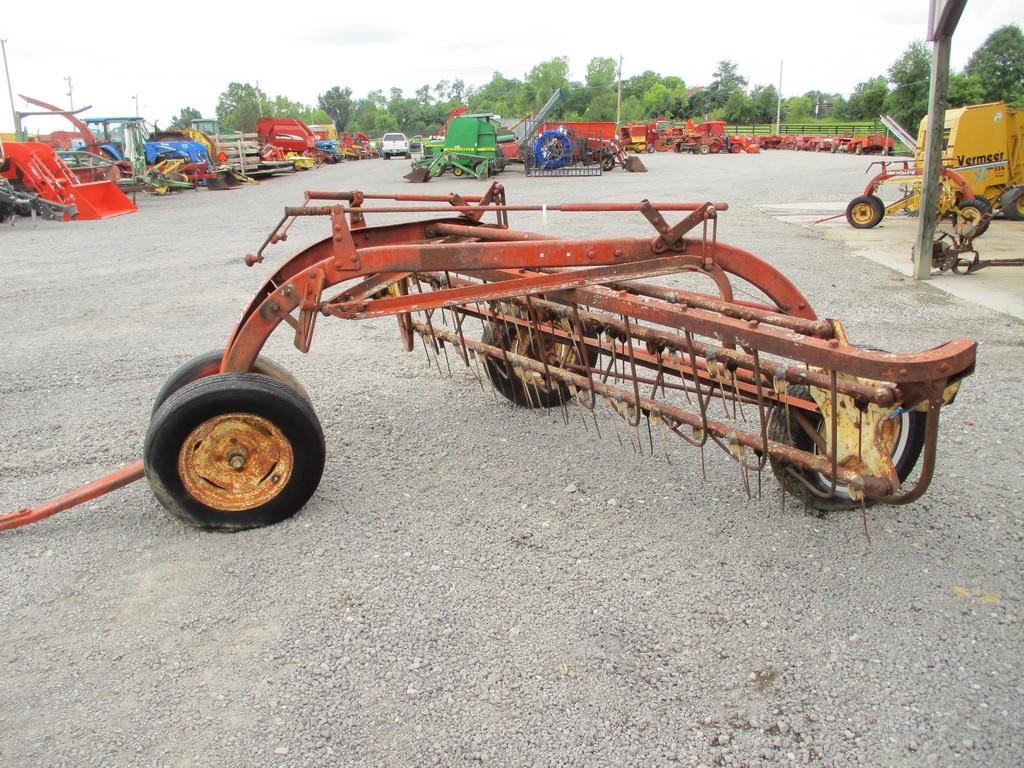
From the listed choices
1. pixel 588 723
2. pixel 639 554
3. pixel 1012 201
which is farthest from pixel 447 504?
pixel 1012 201

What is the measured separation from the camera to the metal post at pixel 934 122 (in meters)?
7.86

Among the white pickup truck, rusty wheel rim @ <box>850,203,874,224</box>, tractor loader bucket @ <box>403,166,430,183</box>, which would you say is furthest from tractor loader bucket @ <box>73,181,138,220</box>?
the white pickup truck

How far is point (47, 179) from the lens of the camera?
15.1 m

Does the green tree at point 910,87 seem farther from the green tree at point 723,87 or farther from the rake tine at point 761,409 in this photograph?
the rake tine at point 761,409

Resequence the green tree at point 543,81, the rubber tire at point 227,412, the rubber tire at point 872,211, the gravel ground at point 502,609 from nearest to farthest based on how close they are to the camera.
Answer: the gravel ground at point 502,609 < the rubber tire at point 227,412 < the rubber tire at point 872,211 < the green tree at point 543,81

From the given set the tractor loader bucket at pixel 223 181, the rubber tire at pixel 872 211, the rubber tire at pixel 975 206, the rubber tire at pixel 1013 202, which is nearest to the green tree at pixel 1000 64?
the rubber tire at pixel 1013 202

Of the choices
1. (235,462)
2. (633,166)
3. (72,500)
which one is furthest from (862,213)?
(633,166)

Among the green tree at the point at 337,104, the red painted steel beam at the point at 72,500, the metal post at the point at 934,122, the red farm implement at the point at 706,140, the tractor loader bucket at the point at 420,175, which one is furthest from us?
the green tree at the point at 337,104

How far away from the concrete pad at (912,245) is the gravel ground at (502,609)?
3.11 meters

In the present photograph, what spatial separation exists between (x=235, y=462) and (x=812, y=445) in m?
2.42

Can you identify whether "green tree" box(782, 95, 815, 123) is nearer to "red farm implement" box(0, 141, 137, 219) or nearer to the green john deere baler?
the green john deere baler

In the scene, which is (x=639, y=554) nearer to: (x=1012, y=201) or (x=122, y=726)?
(x=122, y=726)

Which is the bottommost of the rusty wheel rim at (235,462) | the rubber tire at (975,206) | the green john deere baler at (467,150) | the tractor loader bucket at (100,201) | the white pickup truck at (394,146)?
the rusty wheel rim at (235,462)

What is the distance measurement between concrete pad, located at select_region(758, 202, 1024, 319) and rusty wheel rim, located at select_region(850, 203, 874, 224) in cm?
21
